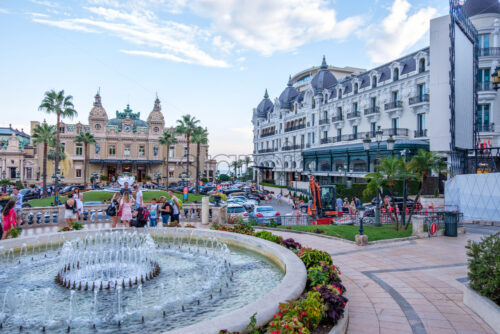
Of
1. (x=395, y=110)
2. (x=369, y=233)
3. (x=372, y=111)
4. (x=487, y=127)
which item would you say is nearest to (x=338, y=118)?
(x=372, y=111)

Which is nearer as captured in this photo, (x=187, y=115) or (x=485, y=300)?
(x=485, y=300)

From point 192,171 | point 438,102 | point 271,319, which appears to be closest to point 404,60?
point 438,102

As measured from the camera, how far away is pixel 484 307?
21.5ft

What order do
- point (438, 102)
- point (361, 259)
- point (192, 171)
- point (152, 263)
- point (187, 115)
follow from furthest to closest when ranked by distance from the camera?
1. point (192, 171)
2. point (187, 115)
3. point (438, 102)
4. point (361, 259)
5. point (152, 263)

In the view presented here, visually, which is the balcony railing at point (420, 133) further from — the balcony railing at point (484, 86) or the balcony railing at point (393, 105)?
the balcony railing at point (484, 86)

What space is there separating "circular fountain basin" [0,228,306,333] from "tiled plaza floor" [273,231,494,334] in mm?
1683

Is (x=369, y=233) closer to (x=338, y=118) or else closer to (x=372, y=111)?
(x=372, y=111)

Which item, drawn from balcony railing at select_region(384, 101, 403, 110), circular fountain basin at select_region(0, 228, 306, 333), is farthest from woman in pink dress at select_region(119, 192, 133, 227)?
balcony railing at select_region(384, 101, 403, 110)

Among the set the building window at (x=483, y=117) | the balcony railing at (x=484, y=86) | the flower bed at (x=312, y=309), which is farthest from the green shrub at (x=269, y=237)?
the balcony railing at (x=484, y=86)

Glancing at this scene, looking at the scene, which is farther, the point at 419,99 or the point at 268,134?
the point at 268,134

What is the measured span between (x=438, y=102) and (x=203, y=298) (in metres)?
22.1

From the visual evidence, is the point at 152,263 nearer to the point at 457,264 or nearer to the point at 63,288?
the point at 63,288

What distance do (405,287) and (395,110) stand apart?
3522 cm

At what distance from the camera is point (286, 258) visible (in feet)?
28.7
